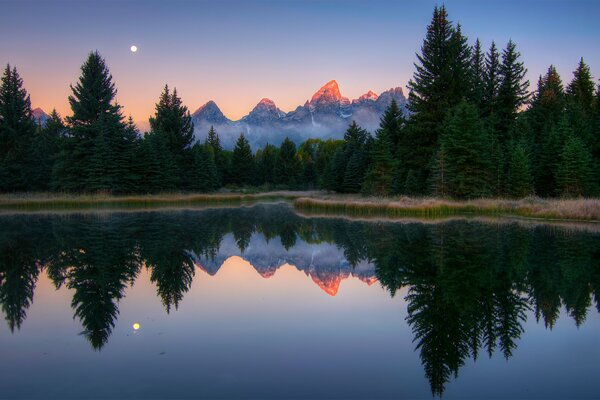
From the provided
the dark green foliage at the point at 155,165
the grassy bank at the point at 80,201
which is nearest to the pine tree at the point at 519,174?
the grassy bank at the point at 80,201

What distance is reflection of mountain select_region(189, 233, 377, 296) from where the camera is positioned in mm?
12055

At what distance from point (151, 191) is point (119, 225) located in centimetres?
2786

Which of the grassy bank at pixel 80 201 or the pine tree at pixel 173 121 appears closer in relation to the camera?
the grassy bank at pixel 80 201

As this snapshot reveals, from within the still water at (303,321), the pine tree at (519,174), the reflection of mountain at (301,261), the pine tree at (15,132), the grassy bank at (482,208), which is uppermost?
the pine tree at (15,132)

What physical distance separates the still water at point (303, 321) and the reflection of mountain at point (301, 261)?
9 centimetres

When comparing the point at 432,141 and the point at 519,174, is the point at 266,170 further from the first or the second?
the point at 519,174

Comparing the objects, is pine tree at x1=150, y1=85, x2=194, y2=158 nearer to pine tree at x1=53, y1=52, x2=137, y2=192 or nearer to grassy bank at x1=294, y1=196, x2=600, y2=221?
pine tree at x1=53, y1=52, x2=137, y2=192

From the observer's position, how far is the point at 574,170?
34.4 m

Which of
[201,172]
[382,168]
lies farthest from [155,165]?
[382,168]

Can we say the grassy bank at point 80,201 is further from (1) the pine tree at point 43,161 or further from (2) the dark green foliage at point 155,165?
(1) the pine tree at point 43,161

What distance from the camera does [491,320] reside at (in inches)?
305

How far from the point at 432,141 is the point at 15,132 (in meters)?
42.4

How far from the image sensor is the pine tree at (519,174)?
3484 cm

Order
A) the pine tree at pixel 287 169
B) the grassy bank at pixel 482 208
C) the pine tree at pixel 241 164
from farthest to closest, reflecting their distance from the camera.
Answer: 1. the pine tree at pixel 287 169
2. the pine tree at pixel 241 164
3. the grassy bank at pixel 482 208
